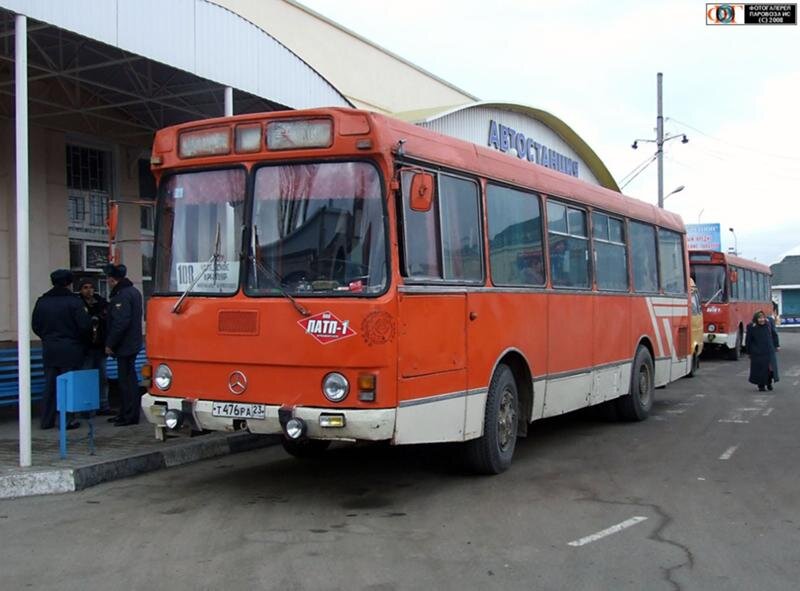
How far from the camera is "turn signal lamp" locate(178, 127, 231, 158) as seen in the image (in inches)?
259

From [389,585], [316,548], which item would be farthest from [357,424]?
[389,585]

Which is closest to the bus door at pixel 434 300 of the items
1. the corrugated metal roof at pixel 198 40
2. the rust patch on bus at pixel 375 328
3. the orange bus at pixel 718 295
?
the rust patch on bus at pixel 375 328

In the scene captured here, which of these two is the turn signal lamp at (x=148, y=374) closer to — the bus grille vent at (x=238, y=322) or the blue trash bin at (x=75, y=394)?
the bus grille vent at (x=238, y=322)

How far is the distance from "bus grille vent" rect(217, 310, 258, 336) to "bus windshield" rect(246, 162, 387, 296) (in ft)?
0.62

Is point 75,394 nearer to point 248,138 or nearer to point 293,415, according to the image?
point 293,415

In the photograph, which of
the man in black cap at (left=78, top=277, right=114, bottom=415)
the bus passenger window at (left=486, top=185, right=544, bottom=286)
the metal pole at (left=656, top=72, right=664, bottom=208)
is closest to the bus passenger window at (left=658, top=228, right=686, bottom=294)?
the bus passenger window at (left=486, top=185, right=544, bottom=286)

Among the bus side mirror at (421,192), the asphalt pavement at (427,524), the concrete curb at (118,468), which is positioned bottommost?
the asphalt pavement at (427,524)

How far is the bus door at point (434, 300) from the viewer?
6.14 metres

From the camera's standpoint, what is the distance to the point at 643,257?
37.8ft

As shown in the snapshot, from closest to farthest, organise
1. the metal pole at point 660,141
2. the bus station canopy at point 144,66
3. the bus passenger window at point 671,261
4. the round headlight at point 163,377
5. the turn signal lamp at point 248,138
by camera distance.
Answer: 1. the turn signal lamp at point 248,138
2. the round headlight at point 163,377
3. the bus station canopy at point 144,66
4. the bus passenger window at point 671,261
5. the metal pole at point 660,141

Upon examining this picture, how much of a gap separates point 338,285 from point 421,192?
0.93 metres

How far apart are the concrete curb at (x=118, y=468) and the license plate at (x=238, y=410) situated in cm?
172

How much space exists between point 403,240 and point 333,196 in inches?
24.8

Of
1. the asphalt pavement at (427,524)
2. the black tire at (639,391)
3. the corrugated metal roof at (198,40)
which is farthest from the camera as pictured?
the black tire at (639,391)
